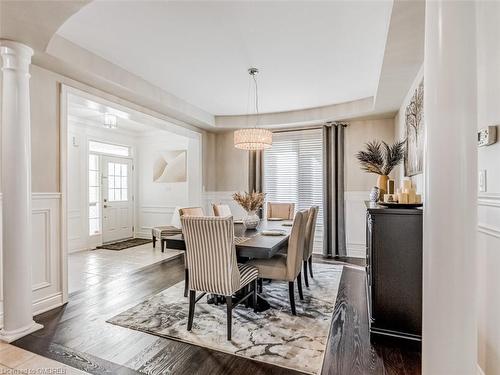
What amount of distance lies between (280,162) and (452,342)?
184 inches

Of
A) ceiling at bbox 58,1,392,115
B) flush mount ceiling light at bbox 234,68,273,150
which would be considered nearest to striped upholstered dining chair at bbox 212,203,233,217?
flush mount ceiling light at bbox 234,68,273,150

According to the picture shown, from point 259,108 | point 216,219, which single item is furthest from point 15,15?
point 259,108

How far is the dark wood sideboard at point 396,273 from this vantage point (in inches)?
86.6

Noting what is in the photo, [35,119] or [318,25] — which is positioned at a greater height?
[318,25]

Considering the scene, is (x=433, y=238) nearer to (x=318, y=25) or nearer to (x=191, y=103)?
(x=318, y=25)

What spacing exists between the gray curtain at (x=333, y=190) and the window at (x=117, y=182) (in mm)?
4673

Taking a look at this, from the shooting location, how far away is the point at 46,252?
2.89 meters

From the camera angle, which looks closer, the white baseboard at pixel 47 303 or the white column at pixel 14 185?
the white column at pixel 14 185

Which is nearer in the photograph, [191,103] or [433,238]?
[433,238]

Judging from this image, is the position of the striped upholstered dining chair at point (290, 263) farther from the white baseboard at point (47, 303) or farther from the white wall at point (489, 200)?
the white baseboard at point (47, 303)

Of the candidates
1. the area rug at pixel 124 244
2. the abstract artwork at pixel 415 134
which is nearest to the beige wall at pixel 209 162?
the area rug at pixel 124 244

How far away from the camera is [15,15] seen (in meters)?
2.02

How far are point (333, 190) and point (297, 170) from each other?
2.77 feet

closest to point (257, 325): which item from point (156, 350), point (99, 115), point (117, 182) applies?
point (156, 350)
